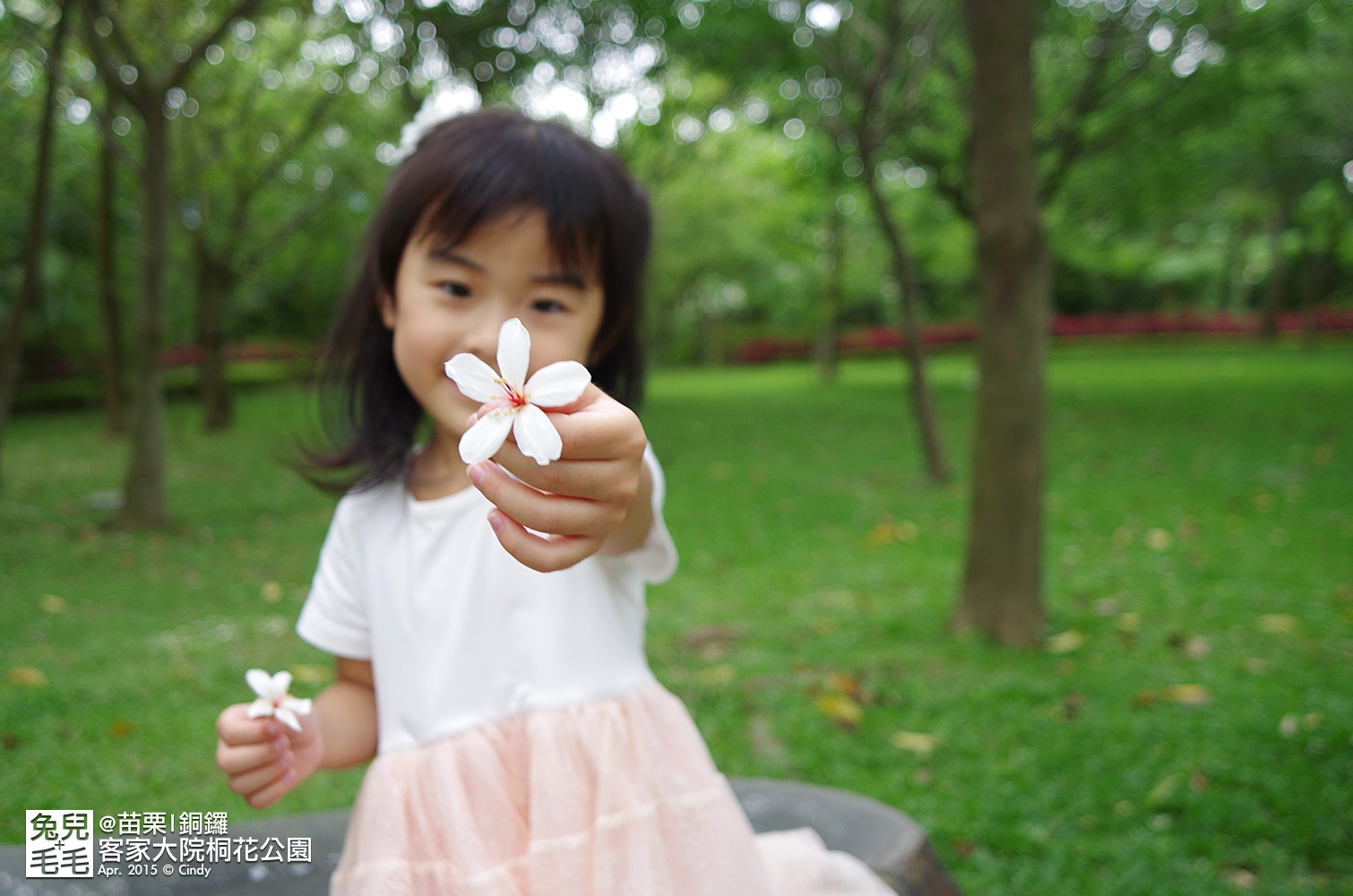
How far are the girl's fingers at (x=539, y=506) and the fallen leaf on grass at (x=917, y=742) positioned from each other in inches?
97.7

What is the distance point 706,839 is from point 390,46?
7751 mm

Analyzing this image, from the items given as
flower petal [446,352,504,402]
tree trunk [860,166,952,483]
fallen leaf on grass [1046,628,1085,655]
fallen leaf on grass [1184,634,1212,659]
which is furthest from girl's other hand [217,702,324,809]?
tree trunk [860,166,952,483]

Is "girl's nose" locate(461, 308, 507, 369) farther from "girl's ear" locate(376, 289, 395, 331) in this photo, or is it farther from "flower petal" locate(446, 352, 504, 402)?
"flower petal" locate(446, 352, 504, 402)

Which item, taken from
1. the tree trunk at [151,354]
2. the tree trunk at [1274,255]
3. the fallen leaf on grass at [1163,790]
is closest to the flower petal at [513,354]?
the fallen leaf on grass at [1163,790]

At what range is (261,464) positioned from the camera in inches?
388

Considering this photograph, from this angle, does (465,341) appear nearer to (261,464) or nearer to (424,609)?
(424,609)

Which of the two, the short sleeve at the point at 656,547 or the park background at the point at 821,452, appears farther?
the park background at the point at 821,452

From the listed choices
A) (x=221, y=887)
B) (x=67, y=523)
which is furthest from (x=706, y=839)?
(x=67, y=523)

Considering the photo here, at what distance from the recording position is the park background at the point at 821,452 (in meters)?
2.84

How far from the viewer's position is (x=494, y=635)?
1183 mm

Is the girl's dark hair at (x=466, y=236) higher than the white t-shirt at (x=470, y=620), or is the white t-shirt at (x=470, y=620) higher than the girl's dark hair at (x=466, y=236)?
the girl's dark hair at (x=466, y=236)

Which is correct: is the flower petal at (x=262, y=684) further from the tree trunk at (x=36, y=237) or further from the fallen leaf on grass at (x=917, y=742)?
the tree trunk at (x=36, y=237)

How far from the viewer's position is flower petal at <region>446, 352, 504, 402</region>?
0.65 metres

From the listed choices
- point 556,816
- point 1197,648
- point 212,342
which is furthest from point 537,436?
point 212,342
